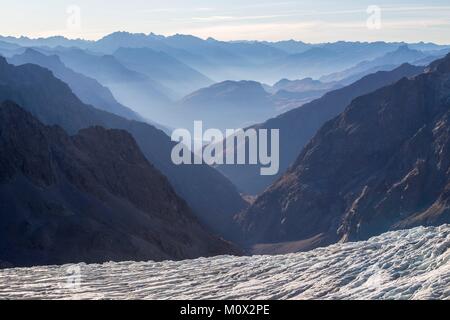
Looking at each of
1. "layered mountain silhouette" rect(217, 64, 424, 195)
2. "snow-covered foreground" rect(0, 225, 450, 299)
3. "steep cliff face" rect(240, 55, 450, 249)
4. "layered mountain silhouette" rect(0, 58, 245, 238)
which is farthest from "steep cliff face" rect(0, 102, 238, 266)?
"layered mountain silhouette" rect(217, 64, 424, 195)

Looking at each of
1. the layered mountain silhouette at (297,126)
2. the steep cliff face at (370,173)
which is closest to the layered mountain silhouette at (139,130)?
the steep cliff face at (370,173)

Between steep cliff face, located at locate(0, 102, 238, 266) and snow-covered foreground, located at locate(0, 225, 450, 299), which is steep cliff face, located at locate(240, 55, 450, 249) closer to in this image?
steep cliff face, located at locate(0, 102, 238, 266)

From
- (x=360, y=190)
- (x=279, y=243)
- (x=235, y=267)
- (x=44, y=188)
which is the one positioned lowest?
(x=279, y=243)

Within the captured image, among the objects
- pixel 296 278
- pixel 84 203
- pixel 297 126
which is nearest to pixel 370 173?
pixel 84 203

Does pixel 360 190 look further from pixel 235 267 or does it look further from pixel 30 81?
pixel 235 267

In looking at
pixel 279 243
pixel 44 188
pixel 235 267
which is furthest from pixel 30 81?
pixel 235 267

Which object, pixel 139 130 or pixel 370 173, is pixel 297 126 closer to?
pixel 139 130

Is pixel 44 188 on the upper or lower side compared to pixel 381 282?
lower
